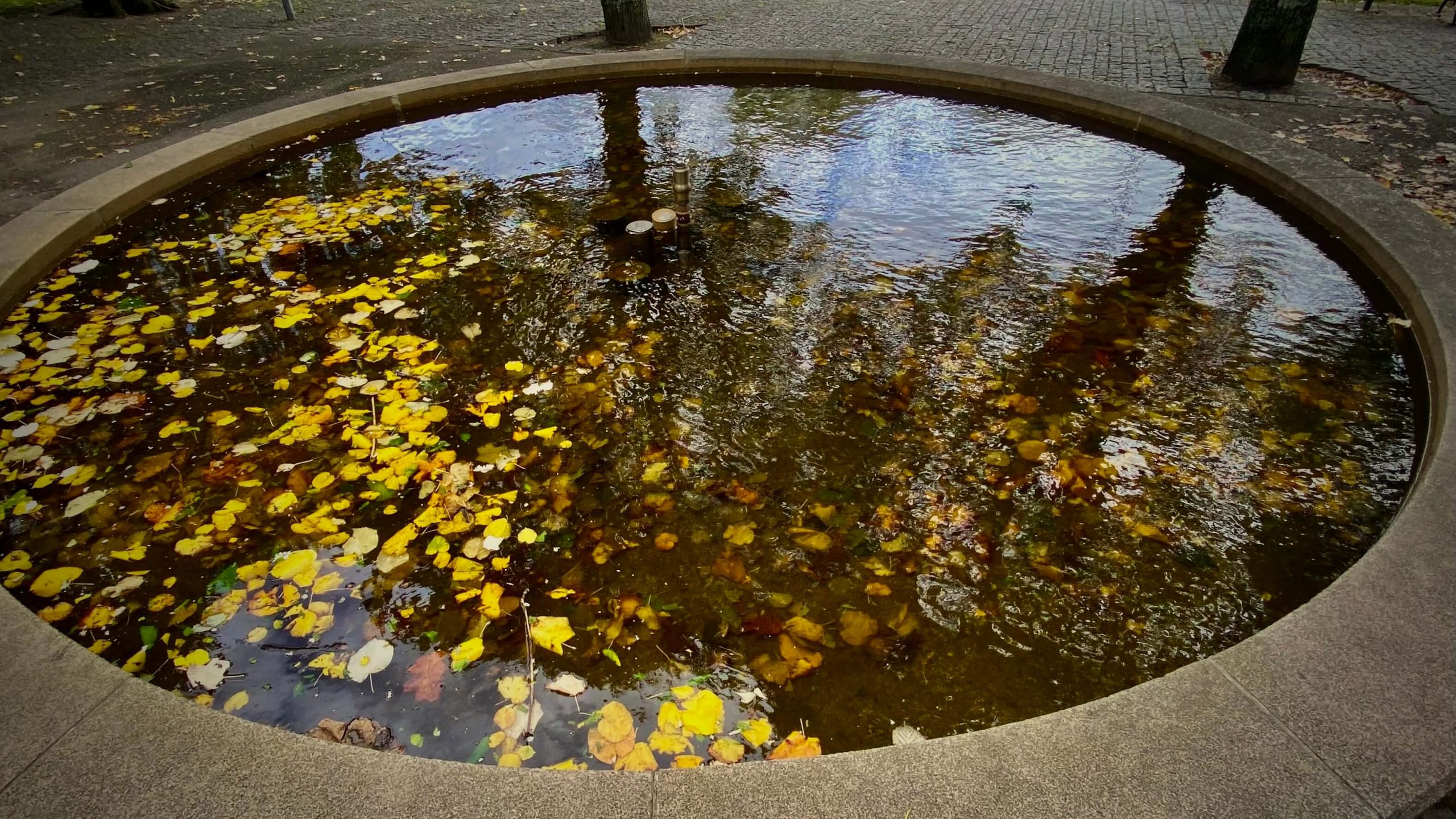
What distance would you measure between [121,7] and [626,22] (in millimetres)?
8974

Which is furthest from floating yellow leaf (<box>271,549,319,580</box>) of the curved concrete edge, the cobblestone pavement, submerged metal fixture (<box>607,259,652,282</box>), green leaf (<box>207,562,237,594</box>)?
the cobblestone pavement

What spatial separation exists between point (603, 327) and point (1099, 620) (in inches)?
114

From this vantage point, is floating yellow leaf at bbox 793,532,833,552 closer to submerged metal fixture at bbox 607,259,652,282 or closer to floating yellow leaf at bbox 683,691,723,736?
floating yellow leaf at bbox 683,691,723,736

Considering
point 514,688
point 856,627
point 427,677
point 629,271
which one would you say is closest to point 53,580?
point 427,677

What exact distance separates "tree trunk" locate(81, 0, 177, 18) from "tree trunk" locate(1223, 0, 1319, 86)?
15.6m

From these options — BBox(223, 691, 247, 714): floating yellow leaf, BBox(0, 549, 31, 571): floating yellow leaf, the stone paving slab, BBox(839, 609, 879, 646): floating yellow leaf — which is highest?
the stone paving slab

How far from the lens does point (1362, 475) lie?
3.21m

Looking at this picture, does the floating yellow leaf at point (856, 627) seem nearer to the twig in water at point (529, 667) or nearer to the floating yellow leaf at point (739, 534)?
the floating yellow leaf at point (739, 534)

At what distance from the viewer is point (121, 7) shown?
11789 millimetres

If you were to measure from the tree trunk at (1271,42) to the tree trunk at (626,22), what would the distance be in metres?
6.72

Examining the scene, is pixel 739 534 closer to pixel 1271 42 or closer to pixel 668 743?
pixel 668 743

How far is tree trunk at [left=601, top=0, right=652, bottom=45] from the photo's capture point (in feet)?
30.3

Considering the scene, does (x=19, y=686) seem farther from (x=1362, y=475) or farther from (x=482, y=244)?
(x=1362, y=475)

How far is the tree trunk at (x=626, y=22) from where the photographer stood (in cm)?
925
